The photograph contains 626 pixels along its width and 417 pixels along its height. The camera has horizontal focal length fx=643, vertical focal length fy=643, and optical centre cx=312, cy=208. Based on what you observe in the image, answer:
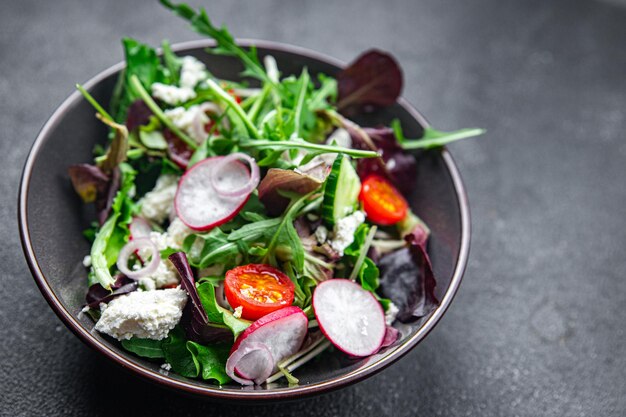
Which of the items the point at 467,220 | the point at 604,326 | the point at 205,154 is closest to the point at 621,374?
the point at 604,326

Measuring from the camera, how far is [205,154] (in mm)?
1719

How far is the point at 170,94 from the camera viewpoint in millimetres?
1830

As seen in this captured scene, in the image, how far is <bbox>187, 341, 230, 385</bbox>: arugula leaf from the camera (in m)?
1.43

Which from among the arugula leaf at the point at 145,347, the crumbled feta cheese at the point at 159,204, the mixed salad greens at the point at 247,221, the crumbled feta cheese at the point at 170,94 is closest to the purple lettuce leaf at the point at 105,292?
the mixed salad greens at the point at 247,221

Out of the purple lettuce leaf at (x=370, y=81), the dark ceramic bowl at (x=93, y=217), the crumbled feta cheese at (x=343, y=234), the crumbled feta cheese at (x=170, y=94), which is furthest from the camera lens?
the purple lettuce leaf at (x=370, y=81)

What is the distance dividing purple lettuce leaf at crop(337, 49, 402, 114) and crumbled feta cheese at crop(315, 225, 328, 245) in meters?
0.52

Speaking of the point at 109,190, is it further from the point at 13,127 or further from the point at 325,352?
the point at 325,352

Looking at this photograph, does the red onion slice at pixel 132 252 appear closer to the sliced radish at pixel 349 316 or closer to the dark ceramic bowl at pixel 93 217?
the dark ceramic bowl at pixel 93 217

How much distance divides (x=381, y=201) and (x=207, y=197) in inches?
19.2

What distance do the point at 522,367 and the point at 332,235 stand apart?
75cm

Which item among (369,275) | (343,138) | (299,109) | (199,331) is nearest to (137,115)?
(299,109)

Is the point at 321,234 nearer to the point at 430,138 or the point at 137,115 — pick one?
the point at 430,138

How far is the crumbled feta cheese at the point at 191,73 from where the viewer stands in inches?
73.7

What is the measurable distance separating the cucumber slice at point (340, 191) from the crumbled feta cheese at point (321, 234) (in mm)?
22
